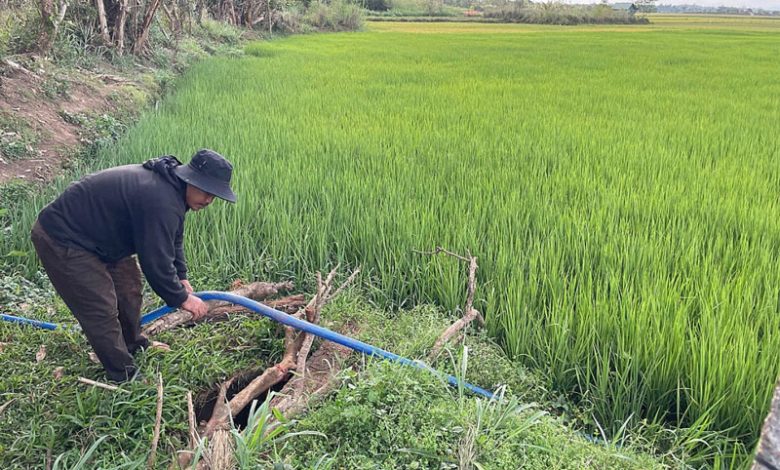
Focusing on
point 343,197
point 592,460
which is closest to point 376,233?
point 343,197

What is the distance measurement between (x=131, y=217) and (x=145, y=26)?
824 cm

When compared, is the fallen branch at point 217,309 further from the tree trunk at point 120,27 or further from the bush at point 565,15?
the bush at point 565,15

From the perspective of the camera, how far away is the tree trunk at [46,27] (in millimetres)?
5930

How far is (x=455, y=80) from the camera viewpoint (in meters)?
9.30

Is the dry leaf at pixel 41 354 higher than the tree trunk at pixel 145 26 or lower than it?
lower

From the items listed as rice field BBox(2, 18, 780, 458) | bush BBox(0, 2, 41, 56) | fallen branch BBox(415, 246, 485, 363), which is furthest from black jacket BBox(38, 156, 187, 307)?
bush BBox(0, 2, 41, 56)

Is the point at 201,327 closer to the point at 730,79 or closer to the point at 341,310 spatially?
the point at 341,310

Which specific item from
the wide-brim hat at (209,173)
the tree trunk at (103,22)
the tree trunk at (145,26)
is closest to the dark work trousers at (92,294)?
the wide-brim hat at (209,173)

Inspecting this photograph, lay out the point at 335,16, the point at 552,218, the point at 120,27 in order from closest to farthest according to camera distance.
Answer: the point at 552,218 < the point at 120,27 < the point at 335,16

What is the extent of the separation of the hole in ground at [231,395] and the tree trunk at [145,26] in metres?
8.17

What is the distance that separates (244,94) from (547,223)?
5361mm

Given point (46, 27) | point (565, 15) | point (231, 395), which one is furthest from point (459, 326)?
point (565, 15)

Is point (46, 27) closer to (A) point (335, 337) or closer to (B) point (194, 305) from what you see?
(B) point (194, 305)

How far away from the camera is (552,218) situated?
317cm
